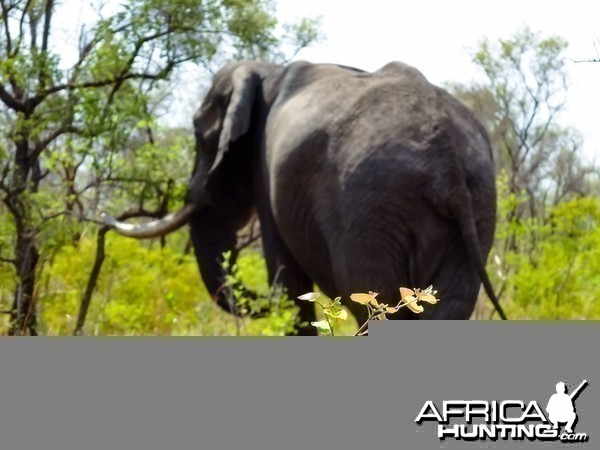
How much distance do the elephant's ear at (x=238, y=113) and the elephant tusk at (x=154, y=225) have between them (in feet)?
1.78

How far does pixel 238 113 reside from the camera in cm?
678

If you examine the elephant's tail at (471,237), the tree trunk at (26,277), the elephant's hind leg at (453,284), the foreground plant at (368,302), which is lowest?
the tree trunk at (26,277)

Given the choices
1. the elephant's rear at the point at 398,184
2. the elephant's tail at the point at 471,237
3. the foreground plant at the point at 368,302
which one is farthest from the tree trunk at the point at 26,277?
the foreground plant at the point at 368,302

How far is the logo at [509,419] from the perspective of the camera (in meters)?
2.07

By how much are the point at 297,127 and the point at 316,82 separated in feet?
1.41

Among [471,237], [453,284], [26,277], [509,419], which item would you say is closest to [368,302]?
[509,419]

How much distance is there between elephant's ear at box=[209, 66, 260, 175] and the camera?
6773mm

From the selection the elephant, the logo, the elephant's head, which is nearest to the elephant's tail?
the elephant

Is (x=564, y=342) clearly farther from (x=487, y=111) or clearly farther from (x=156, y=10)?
(x=487, y=111)

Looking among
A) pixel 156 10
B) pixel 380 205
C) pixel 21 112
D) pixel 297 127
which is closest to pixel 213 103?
pixel 156 10

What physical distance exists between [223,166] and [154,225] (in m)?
0.75

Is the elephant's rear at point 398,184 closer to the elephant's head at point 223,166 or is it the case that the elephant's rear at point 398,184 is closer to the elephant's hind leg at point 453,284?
the elephant's hind leg at point 453,284

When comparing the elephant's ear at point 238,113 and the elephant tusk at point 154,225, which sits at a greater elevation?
the elephant's ear at point 238,113

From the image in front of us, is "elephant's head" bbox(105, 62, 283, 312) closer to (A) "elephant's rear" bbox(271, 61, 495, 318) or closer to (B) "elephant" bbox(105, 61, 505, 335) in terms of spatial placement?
(B) "elephant" bbox(105, 61, 505, 335)
